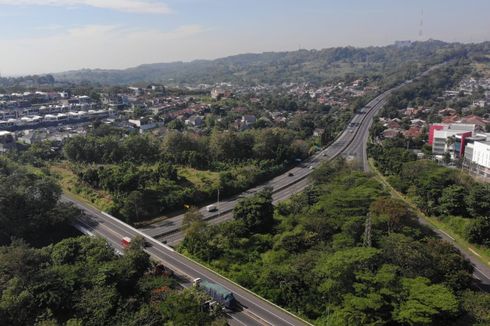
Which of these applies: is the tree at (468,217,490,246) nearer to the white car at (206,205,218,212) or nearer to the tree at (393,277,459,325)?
the tree at (393,277,459,325)

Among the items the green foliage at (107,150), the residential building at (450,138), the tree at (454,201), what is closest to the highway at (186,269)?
the green foliage at (107,150)

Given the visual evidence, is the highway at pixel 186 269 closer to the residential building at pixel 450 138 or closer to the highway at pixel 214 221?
the highway at pixel 214 221

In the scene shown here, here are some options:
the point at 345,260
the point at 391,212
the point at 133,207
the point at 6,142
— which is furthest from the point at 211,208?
the point at 6,142

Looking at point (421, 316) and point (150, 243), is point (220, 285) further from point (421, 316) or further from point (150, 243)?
point (421, 316)

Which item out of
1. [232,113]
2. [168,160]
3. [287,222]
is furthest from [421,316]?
[232,113]

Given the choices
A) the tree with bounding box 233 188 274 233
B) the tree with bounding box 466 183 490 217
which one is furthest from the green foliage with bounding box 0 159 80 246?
the tree with bounding box 466 183 490 217

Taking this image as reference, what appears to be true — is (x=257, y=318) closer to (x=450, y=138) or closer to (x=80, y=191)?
(x=80, y=191)
